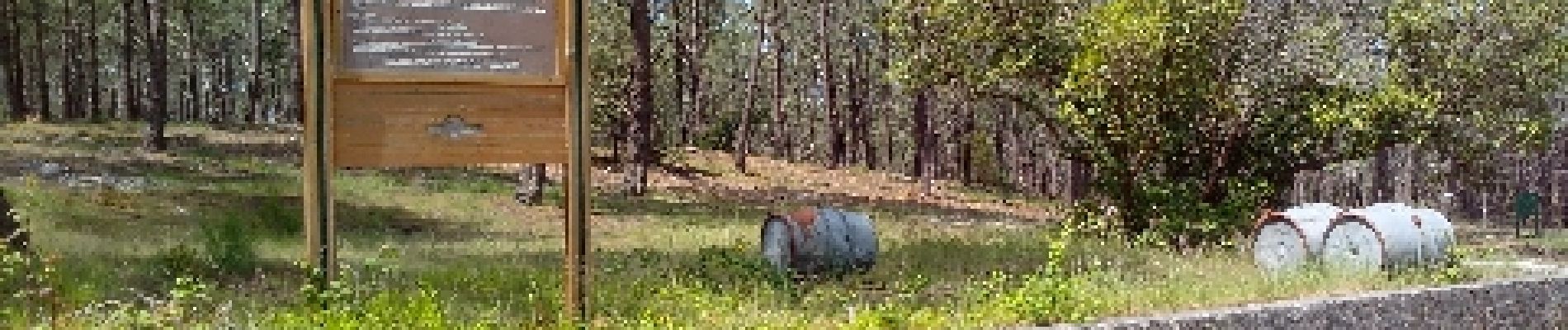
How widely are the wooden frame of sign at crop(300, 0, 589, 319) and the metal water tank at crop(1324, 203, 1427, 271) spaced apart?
7.16 metres

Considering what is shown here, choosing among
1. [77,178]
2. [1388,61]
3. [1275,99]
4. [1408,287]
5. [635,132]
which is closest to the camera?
[1408,287]

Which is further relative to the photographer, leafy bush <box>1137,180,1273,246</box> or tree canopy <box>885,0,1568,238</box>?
leafy bush <box>1137,180,1273,246</box>

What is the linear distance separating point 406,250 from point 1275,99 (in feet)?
A: 36.6

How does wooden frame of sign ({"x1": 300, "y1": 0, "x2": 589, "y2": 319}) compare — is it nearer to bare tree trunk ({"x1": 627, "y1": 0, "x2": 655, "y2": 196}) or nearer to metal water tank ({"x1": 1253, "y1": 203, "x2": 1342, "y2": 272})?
metal water tank ({"x1": 1253, "y1": 203, "x2": 1342, "y2": 272})

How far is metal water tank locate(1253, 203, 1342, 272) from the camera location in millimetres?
11953

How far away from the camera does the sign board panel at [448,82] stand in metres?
6.53

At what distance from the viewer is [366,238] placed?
1811 centimetres

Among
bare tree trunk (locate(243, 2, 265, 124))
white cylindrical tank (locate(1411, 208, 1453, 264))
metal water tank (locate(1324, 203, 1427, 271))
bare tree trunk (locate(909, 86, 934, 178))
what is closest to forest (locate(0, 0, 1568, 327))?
white cylindrical tank (locate(1411, 208, 1453, 264))

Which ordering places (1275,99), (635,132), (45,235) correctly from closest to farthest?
1. (45,235)
2. (1275,99)
3. (635,132)

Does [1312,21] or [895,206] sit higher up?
[1312,21]

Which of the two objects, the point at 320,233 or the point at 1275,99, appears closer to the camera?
the point at 320,233

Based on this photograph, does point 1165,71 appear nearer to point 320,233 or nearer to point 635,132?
point 320,233

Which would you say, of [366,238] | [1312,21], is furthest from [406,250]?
[1312,21]

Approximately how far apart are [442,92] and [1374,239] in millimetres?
8077
